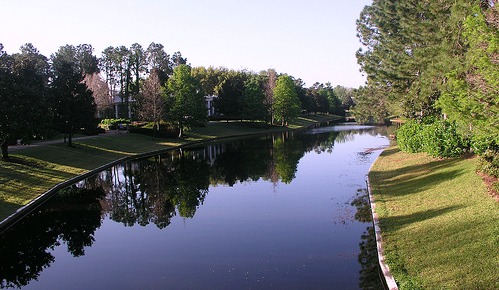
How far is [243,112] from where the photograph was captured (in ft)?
276

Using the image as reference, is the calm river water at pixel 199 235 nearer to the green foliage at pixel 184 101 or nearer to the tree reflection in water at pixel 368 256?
the tree reflection in water at pixel 368 256

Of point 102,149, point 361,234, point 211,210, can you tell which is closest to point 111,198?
point 211,210

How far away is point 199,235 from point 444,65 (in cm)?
1473

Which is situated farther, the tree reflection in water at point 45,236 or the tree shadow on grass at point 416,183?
the tree shadow on grass at point 416,183

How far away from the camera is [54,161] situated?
107 ft

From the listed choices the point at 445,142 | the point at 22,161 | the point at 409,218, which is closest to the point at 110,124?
the point at 22,161

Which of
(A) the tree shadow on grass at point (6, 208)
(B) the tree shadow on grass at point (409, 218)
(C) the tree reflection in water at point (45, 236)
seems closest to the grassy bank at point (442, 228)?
(B) the tree shadow on grass at point (409, 218)

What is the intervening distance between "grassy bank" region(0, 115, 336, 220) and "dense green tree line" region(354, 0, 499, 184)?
20.7 m

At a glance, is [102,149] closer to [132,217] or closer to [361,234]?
[132,217]

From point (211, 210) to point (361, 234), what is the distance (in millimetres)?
8442

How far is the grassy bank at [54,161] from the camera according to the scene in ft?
77.3

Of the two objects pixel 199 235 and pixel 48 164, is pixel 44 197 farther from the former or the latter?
pixel 199 235

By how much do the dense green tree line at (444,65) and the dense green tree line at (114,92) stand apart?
89.6 feet

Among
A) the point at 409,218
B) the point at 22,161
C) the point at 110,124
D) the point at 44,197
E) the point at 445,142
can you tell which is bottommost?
the point at 44,197
